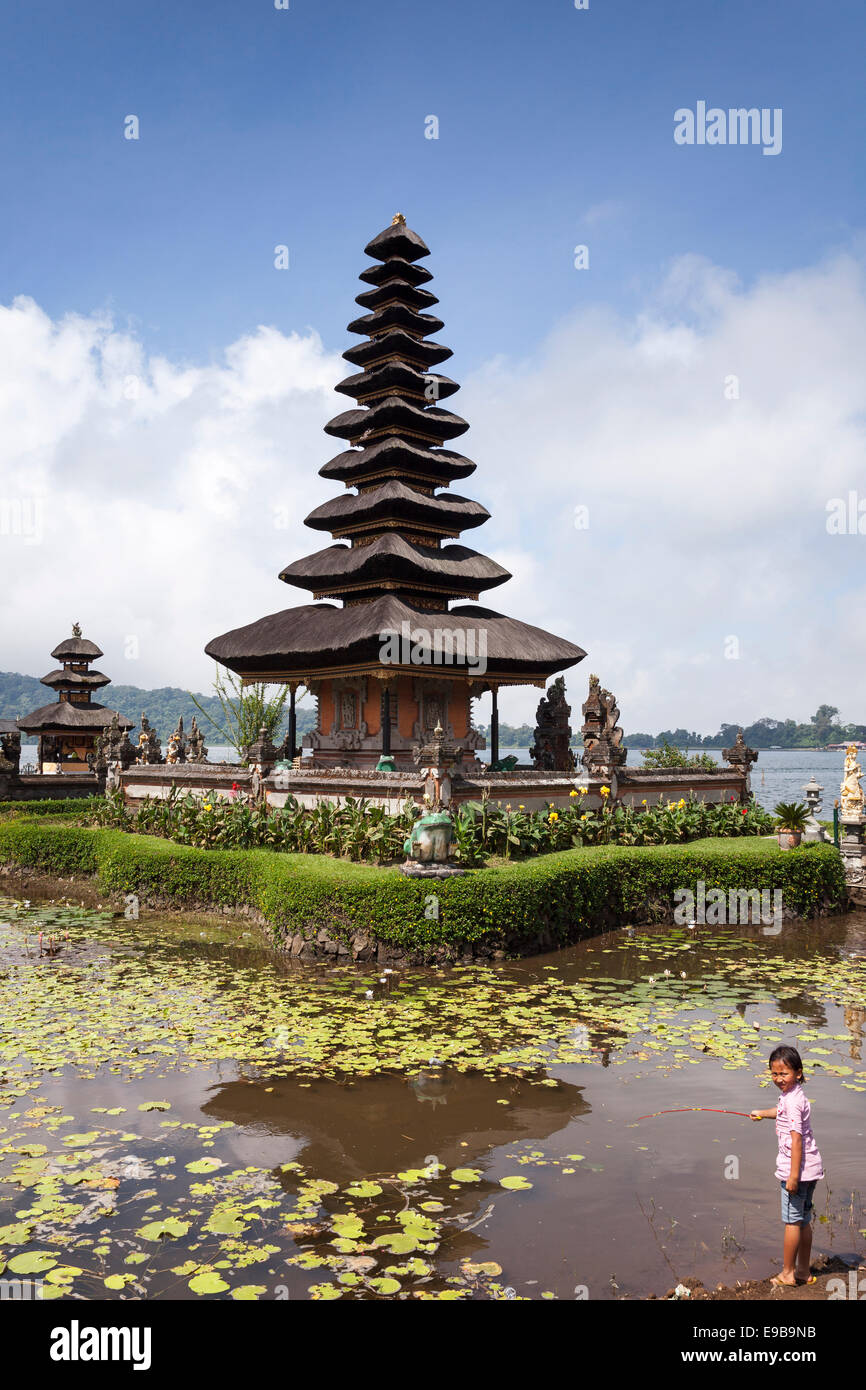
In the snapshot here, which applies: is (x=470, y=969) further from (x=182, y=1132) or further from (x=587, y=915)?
(x=182, y=1132)

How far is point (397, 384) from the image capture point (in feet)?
88.9

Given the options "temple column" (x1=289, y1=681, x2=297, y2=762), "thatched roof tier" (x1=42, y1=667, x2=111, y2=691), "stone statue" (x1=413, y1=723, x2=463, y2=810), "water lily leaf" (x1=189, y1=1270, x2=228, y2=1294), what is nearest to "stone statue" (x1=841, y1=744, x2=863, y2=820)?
"stone statue" (x1=413, y1=723, x2=463, y2=810)

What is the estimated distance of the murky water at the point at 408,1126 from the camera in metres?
5.09

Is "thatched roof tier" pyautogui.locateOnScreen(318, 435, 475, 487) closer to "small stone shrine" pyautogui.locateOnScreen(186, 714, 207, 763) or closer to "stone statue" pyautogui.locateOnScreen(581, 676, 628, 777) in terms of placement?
"stone statue" pyautogui.locateOnScreen(581, 676, 628, 777)

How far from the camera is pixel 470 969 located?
12.1m

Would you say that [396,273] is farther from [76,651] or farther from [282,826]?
[76,651]

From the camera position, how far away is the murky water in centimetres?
509

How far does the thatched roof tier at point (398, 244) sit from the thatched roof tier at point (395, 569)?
1014 cm

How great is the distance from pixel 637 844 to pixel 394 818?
573 cm

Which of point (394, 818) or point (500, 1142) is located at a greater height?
point (394, 818)

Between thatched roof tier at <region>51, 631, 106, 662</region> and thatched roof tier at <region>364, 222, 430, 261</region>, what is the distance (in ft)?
85.8

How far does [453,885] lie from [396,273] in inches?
898
